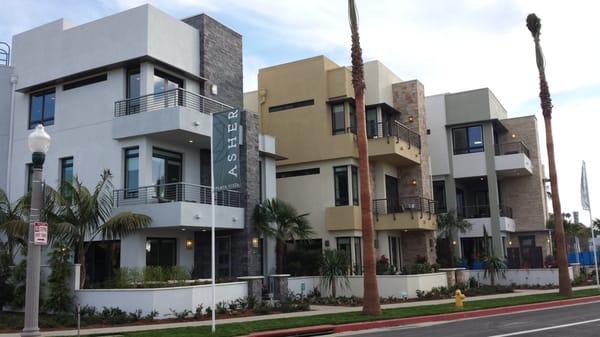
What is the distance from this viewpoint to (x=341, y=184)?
3030 cm

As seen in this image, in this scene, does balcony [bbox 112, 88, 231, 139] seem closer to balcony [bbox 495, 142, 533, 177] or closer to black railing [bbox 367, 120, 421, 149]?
black railing [bbox 367, 120, 421, 149]

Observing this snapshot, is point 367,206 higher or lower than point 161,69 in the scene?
lower

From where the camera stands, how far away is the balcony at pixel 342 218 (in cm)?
2916

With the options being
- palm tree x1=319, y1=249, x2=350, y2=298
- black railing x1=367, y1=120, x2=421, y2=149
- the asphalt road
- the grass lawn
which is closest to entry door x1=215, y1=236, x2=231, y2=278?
palm tree x1=319, y1=249, x2=350, y2=298

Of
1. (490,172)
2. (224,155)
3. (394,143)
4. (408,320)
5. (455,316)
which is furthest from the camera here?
(490,172)

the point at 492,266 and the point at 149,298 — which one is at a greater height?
the point at 492,266

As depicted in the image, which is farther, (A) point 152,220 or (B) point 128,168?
(B) point 128,168

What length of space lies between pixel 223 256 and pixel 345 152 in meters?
8.72

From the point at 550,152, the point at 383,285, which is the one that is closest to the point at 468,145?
the point at 550,152

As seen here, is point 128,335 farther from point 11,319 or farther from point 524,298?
point 524,298

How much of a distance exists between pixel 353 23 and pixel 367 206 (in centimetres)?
673

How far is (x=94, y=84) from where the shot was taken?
2403 cm

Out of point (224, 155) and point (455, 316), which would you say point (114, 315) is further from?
point (455, 316)

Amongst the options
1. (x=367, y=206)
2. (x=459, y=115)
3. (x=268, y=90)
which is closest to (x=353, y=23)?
(x=367, y=206)
